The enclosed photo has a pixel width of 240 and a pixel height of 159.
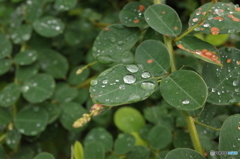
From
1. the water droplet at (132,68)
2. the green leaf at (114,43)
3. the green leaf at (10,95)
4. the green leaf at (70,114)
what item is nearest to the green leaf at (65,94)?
the green leaf at (70,114)

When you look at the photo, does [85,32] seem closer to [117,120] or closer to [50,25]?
[50,25]

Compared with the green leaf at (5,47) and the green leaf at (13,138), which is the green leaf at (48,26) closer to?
the green leaf at (5,47)

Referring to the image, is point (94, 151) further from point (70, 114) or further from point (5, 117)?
point (5, 117)

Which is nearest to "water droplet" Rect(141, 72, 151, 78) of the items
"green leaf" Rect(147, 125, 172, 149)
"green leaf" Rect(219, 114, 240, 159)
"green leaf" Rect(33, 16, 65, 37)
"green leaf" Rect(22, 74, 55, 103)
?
"green leaf" Rect(219, 114, 240, 159)

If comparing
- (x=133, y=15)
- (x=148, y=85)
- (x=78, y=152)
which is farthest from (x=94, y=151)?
(x=133, y=15)

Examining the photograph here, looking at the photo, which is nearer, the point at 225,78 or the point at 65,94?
the point at 225,78

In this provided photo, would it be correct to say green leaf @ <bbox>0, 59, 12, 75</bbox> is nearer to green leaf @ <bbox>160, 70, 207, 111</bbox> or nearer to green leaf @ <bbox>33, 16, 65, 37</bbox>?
green leaf @ <bbox>33, 16, 65, 37</bbox>

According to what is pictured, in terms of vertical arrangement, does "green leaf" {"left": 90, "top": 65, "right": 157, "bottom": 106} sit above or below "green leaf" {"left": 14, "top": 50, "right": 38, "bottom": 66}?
above
